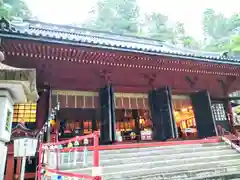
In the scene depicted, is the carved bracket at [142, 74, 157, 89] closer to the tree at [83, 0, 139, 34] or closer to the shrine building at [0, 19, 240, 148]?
the shrine building at [0, 19, 240, 148]

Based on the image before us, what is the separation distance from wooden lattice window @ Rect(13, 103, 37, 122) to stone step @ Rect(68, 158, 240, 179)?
3.37 meters

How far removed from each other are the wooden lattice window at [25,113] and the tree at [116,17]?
25.7m

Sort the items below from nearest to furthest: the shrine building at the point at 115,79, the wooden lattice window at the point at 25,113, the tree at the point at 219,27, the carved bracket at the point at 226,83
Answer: the shrine building at the point at 115,79
the wooden lattice window at the point at 25,113
the carved bracket at the point at 226,83
the tree at the point at 219,27

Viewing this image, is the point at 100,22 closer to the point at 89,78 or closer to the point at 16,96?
the point at 89,78

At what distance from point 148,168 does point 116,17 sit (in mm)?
31170

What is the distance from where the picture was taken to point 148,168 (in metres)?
5.27

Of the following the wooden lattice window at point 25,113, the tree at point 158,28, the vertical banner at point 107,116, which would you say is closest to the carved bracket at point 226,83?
the vertical banner at point 107,116

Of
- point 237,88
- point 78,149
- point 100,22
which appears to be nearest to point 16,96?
point 78,149

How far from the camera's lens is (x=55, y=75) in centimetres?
735

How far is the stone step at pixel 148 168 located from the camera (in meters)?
4.78

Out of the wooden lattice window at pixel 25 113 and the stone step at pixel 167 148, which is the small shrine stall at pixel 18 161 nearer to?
the wooden lattice window at pixel 25 113

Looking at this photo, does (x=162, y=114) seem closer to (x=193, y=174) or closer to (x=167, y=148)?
(x=167, y=148)

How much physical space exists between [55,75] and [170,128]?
4.73m

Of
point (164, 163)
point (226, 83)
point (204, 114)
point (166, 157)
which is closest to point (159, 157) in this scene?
point (166, 157)
